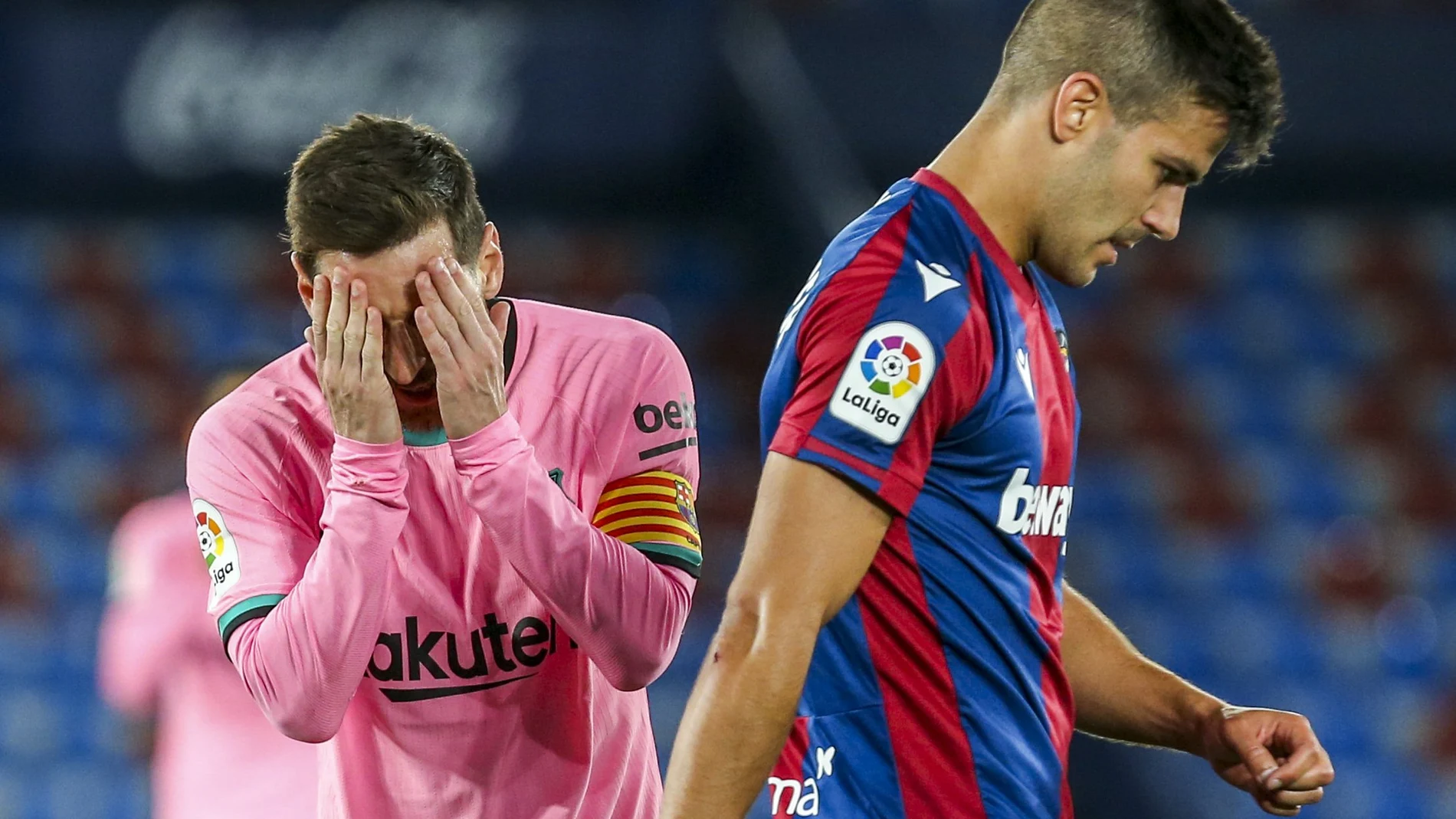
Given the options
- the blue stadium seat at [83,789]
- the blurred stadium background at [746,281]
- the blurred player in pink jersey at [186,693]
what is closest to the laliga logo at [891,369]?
the blurred player in pink jersey at [186,693]

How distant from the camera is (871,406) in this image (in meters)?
2.00

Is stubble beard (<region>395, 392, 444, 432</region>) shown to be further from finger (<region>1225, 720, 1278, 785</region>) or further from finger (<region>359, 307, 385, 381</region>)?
finger (<region>1225, 720, 1278, 785</region>)

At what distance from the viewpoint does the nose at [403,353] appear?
2.21 metres

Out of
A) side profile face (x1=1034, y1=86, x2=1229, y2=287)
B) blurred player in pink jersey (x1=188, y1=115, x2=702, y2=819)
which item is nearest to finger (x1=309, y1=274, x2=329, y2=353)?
blurred player in pink jersey (x1=188, y1=115, x2=702, y2=819)

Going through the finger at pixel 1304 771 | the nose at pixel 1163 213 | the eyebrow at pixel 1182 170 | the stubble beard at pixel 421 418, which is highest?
the eyebrow at pixel 1182 170

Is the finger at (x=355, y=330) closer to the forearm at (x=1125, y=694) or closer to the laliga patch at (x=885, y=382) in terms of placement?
the laliga patch at (x=885, y=382)

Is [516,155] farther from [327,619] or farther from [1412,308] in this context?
[327,619]

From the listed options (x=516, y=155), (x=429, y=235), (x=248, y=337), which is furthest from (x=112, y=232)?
(x=429, y=235)

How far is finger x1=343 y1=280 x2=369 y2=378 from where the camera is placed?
215 cm

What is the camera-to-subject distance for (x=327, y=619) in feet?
7.13

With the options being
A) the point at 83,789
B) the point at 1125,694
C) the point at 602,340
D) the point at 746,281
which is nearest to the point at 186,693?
the point at 602,340

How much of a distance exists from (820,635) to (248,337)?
7.07m

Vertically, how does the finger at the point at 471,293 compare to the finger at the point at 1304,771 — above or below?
above

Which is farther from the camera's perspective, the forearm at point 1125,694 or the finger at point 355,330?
the forearm at point 1125,694
